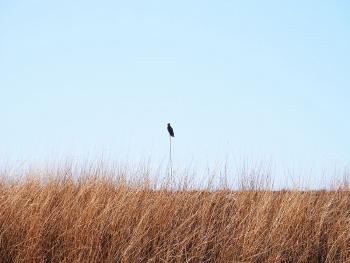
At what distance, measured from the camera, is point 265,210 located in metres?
4.81

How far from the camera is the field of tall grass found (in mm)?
3904

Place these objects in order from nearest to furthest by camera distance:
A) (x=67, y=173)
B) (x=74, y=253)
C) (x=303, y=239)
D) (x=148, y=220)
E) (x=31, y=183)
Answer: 1. (x=74, y=253)
2. (x=148, y=220)
3. (x=303, y=239)
4. (x=31, y=183)
5. (x=67, y=173)

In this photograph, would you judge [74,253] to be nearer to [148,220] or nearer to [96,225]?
[96,225]

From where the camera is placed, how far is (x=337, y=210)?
5.17 m

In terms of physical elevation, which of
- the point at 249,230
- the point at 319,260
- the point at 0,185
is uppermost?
the point at 0,185

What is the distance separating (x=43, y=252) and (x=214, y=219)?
1831mm

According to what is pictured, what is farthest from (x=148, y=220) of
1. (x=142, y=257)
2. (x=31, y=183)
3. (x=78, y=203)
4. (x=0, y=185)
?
(x=0, y=185)

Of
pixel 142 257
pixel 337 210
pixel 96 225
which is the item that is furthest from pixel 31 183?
pixel 337 210

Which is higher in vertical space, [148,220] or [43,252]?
[148,220]

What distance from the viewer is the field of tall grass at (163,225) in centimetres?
390

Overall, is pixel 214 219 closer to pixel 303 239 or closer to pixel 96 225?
pixel 303 239

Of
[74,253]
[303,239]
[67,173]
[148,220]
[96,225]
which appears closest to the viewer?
[74,253]

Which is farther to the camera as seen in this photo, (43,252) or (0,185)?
(0,185)

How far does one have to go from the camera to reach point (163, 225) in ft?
14.3
